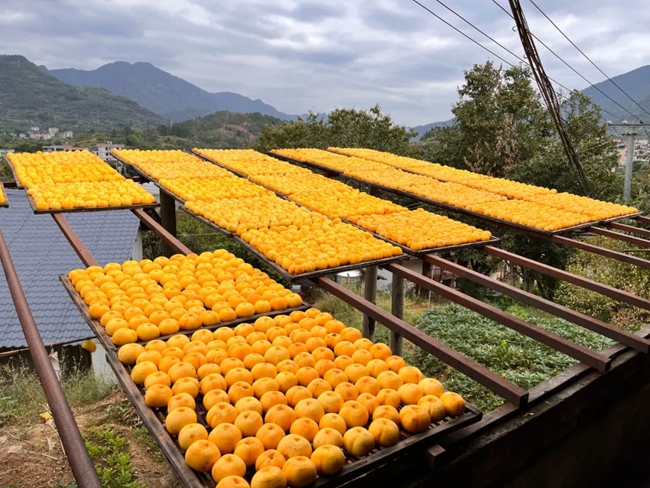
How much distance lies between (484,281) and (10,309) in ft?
31.3

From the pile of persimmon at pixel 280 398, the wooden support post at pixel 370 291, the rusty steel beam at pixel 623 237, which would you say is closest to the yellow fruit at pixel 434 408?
the pile of persimmon at pixel 280 398

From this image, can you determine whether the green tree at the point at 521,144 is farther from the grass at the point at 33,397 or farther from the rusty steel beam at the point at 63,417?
the rusty steel beam at the point at 63,417

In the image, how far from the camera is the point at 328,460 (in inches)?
76.8

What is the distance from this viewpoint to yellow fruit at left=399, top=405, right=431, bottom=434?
7.36ft

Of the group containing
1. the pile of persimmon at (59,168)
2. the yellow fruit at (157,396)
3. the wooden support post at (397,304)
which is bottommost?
the wooden support post at (397,304)

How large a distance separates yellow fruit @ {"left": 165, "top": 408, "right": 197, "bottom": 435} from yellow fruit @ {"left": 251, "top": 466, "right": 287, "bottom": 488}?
46 cm

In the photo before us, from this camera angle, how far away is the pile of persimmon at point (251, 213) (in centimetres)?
498

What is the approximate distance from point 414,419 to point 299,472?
2.02 feet

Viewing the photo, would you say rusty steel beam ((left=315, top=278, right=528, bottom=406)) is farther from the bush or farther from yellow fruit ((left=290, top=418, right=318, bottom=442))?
the bush

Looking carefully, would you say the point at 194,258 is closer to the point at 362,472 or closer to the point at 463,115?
the point at 362,472

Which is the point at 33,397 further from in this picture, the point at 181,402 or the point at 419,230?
the point at 181,402

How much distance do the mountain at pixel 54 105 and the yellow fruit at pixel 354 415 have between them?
254 feet

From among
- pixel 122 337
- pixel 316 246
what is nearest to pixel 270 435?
pixel 122 337

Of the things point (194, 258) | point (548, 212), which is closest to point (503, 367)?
point (548, 212)
